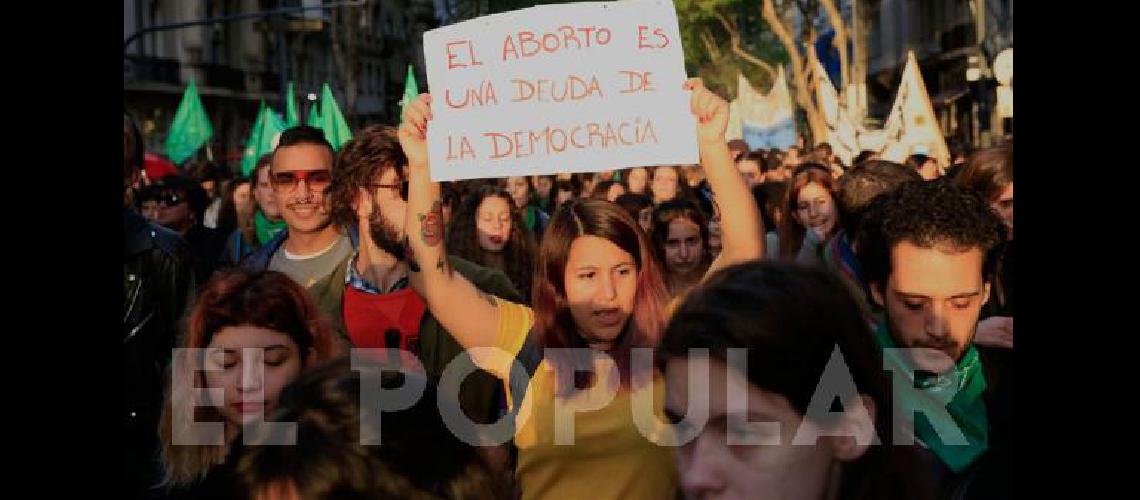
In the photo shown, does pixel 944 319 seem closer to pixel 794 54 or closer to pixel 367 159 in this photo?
pixel 367 159

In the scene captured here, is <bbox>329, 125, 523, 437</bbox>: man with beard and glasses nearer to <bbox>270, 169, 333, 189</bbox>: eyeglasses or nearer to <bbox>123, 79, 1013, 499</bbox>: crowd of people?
<bbox>123, 79, 1013, 499</bbox>: crowd of people

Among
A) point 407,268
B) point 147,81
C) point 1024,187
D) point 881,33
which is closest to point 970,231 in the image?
point 1024,187

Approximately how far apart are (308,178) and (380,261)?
639mm

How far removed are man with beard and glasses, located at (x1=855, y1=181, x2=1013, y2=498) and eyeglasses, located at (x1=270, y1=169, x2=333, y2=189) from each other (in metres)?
2.26

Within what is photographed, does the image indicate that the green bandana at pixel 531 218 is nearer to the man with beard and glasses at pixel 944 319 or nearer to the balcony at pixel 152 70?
the man with beard and glasses at pixel 944 319

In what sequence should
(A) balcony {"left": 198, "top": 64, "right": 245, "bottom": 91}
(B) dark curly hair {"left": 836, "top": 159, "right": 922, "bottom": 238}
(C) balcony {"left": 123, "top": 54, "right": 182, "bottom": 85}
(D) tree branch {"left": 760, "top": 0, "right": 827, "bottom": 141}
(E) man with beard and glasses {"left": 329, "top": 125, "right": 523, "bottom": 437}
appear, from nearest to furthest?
1. (E) man with beard and glasses {"left": 329, "top": 125, "right": 523, "bottom": 437}
2. (B) dark curly hair {"left": 836, "top": 159, "right": 922, "bottom": 238}
3. (D) tree branch {"left": 760, "top": 0, "right": 827, "bottom": 141}
4. (C) balcony {"left": 123, "top": 54, "right": 182, "bottom": 85}
5. (A) balcony {"left": 198, "top": 64, "right": 245, "bottom": 91}

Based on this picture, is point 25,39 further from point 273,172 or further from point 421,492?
point 273,172

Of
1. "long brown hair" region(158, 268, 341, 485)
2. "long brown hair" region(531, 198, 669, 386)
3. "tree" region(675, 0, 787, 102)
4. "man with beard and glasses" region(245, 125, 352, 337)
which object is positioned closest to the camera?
"long brown hair" region(158, 268, 341, 485)

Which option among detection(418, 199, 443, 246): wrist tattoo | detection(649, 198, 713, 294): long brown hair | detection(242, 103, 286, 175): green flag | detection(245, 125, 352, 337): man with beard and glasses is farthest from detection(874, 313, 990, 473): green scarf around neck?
detection(242, 103, 286, 175): green flag

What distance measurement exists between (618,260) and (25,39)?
1.52 m

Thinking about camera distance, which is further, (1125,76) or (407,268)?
(407,268)

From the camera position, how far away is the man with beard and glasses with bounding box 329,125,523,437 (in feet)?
19.2

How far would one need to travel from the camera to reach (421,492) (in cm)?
290

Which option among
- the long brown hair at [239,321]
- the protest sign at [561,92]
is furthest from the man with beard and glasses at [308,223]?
the long brown hair at [239,321]
